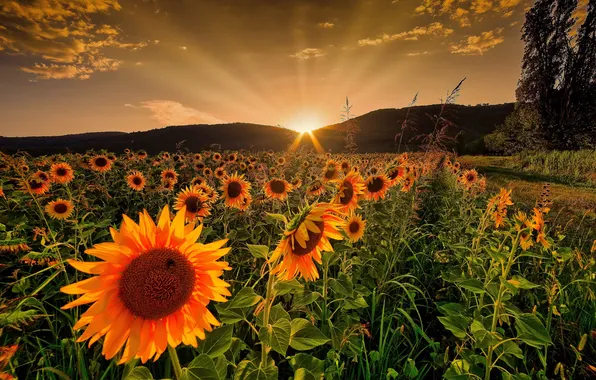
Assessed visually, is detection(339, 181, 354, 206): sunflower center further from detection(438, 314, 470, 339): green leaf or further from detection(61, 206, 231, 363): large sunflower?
detection(61, 206, 231, 363): large sunflower

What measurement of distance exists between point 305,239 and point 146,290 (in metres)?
0.59

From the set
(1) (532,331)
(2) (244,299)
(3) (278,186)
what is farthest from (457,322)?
(3) (278,186)

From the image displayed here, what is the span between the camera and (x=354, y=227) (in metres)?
2.95

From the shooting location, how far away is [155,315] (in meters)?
1.01

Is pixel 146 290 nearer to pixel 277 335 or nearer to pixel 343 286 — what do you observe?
pixel 277 335

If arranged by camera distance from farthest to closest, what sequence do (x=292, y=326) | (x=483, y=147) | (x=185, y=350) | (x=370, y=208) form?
(x=483, y=147) < (x=370, y=208) < (x=185, y=350) < (x=292, y=326)

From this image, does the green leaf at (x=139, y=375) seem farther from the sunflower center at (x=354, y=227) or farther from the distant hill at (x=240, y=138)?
the distant hill at (x=240, y=138)

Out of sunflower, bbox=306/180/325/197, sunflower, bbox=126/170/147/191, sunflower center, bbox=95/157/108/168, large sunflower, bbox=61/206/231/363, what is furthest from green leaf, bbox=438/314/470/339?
sunflower center, bbox=95/157/108/168

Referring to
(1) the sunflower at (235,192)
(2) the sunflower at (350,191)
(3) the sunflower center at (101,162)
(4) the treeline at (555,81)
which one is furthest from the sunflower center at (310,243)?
(4) the treeline at (555,81)

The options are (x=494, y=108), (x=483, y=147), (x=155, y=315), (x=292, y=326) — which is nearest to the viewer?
(x=155, y=315)

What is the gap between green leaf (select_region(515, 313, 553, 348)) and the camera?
4.58ft

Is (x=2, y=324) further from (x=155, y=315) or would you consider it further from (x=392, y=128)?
(x=392, y=128)

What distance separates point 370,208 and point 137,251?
2.86 m

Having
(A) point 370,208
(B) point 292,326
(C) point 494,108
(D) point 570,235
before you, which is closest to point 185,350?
(B) point 292,326
